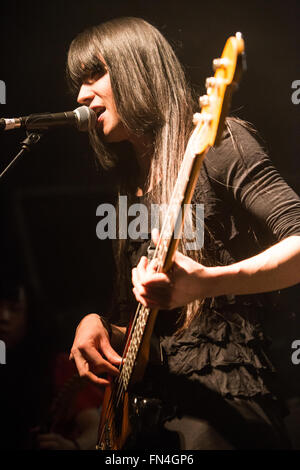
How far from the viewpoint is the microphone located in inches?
48.9

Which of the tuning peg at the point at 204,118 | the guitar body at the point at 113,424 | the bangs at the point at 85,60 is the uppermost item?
the bangs at the point at 85,60

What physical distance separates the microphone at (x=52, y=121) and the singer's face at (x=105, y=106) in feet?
0.17

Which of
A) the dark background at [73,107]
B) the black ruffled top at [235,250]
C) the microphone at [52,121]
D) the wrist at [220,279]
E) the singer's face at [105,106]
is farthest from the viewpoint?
the dark background at [73,107]

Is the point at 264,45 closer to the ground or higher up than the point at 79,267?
higher up

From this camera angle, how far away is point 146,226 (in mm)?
1328

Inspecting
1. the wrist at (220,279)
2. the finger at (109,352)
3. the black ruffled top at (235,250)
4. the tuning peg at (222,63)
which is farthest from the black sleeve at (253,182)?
the finger at (109,352)

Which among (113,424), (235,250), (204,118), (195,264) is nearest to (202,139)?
(204,118)

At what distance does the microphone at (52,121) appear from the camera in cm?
124

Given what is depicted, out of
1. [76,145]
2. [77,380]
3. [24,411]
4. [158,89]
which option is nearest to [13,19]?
[76,145]

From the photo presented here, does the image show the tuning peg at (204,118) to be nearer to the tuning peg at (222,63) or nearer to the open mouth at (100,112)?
the tuning peg at (222,63)

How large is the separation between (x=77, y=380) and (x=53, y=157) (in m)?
1.12

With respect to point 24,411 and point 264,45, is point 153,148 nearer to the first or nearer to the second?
point 264,45

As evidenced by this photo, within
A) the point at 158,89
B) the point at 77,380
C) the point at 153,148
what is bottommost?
the point at 77,380

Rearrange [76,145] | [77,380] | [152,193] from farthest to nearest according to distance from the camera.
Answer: [76,145]
[77,380]
[152,193]
